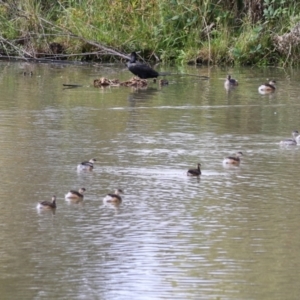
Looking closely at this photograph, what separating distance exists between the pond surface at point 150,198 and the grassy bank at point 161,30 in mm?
5280

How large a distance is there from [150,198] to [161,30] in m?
13.3

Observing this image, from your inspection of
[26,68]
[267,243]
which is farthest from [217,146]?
[26,68]

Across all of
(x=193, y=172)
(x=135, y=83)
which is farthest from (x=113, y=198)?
(x=135, y=83)

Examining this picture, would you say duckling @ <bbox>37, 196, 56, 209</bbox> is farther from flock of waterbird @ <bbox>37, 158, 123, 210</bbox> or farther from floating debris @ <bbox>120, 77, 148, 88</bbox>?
floating debris @ <bbox>120, 77, 148, 88</bbox>

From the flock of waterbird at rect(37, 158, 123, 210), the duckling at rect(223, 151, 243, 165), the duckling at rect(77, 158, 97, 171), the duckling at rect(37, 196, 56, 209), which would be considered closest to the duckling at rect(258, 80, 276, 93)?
the duckling at rect(223, 151, 243, 165)

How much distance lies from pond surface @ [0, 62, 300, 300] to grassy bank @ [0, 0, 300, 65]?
17.3ft

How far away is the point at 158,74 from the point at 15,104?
409cm

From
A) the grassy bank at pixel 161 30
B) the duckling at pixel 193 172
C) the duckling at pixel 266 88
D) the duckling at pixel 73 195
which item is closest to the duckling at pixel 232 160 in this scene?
the duckling at pixel 193 172

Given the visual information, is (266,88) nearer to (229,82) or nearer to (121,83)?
(229,82)

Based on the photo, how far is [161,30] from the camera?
21.8 metres

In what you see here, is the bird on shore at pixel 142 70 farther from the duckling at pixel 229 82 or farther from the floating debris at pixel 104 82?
the duckling at pixel 229 82

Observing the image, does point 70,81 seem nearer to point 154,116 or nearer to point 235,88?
point 235,88

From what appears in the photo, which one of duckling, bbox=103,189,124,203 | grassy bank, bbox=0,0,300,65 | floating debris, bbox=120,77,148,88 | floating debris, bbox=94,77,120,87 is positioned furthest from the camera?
grassy bank, bbox=0,0,300,65

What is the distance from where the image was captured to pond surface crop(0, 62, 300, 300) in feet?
21.8
